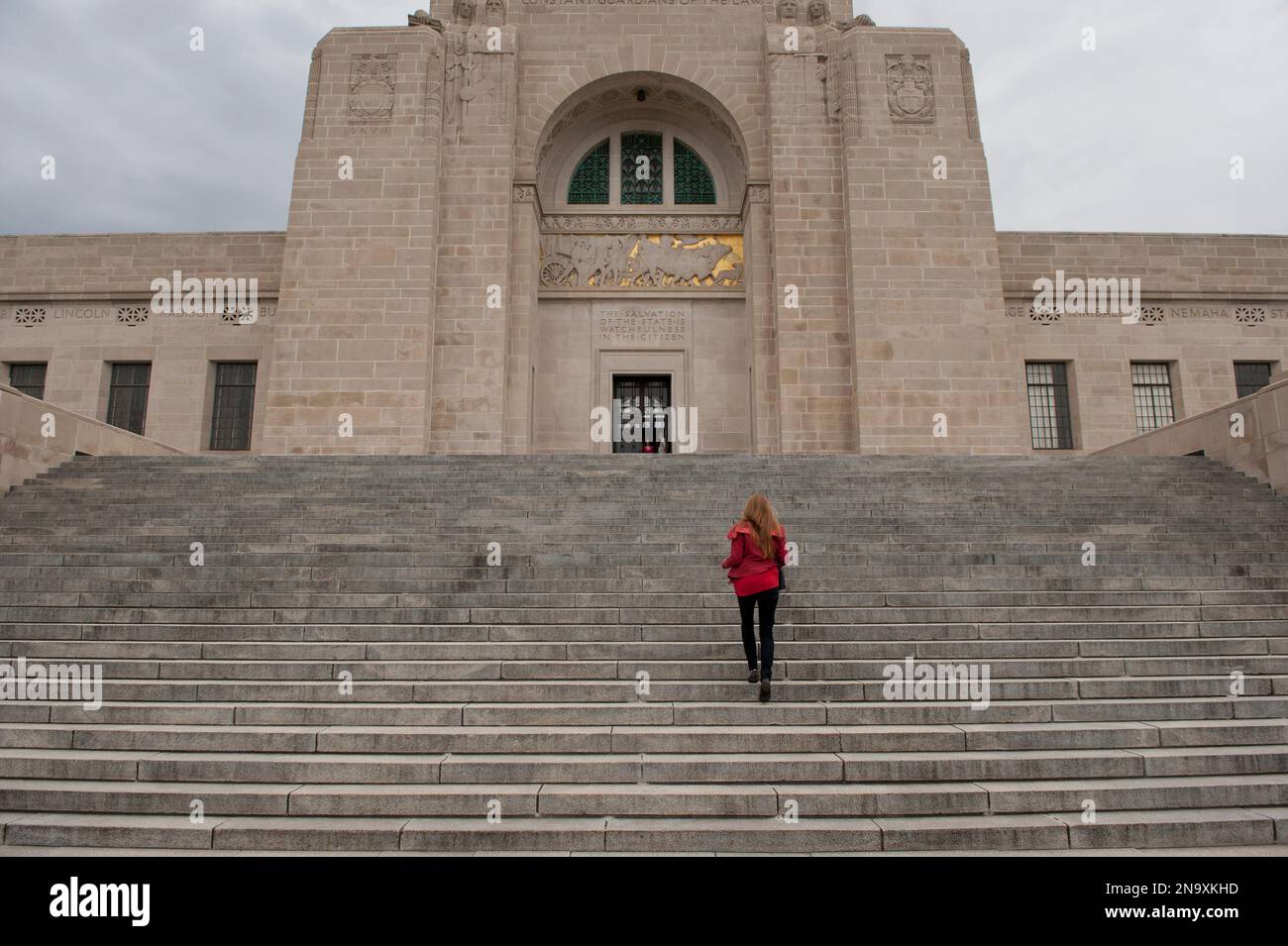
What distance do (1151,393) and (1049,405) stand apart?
2.58m

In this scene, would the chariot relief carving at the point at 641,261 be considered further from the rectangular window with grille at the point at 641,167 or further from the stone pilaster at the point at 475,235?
the stone pilaster at the point at 475,235

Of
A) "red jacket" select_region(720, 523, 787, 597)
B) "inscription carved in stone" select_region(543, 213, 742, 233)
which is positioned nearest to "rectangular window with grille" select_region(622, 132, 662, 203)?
"inscription carved in stone" select_region(543, 213, 742, 233)

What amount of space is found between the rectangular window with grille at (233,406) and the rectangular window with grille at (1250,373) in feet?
80.5

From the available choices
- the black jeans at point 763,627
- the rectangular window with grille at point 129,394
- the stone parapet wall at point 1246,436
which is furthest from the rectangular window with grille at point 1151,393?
the rectangular window with grille at point 129,394

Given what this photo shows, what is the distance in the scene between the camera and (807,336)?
1798 cm

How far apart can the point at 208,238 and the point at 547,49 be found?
32.4 feet

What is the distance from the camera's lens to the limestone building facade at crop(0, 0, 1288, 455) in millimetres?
17375

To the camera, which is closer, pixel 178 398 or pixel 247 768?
pixel 247 768

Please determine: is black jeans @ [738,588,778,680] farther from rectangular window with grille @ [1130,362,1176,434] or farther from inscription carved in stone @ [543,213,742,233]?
rectangular window with grille @ [1130,362,1176,434]

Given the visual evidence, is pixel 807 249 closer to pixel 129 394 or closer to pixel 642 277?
pixel 642 277

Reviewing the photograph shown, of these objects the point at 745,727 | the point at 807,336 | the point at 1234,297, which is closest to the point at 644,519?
the point at 745,727

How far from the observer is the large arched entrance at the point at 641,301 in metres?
19.2

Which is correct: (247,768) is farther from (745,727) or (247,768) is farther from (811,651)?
(811,651)

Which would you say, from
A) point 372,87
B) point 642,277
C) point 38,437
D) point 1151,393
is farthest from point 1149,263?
point 38,437
